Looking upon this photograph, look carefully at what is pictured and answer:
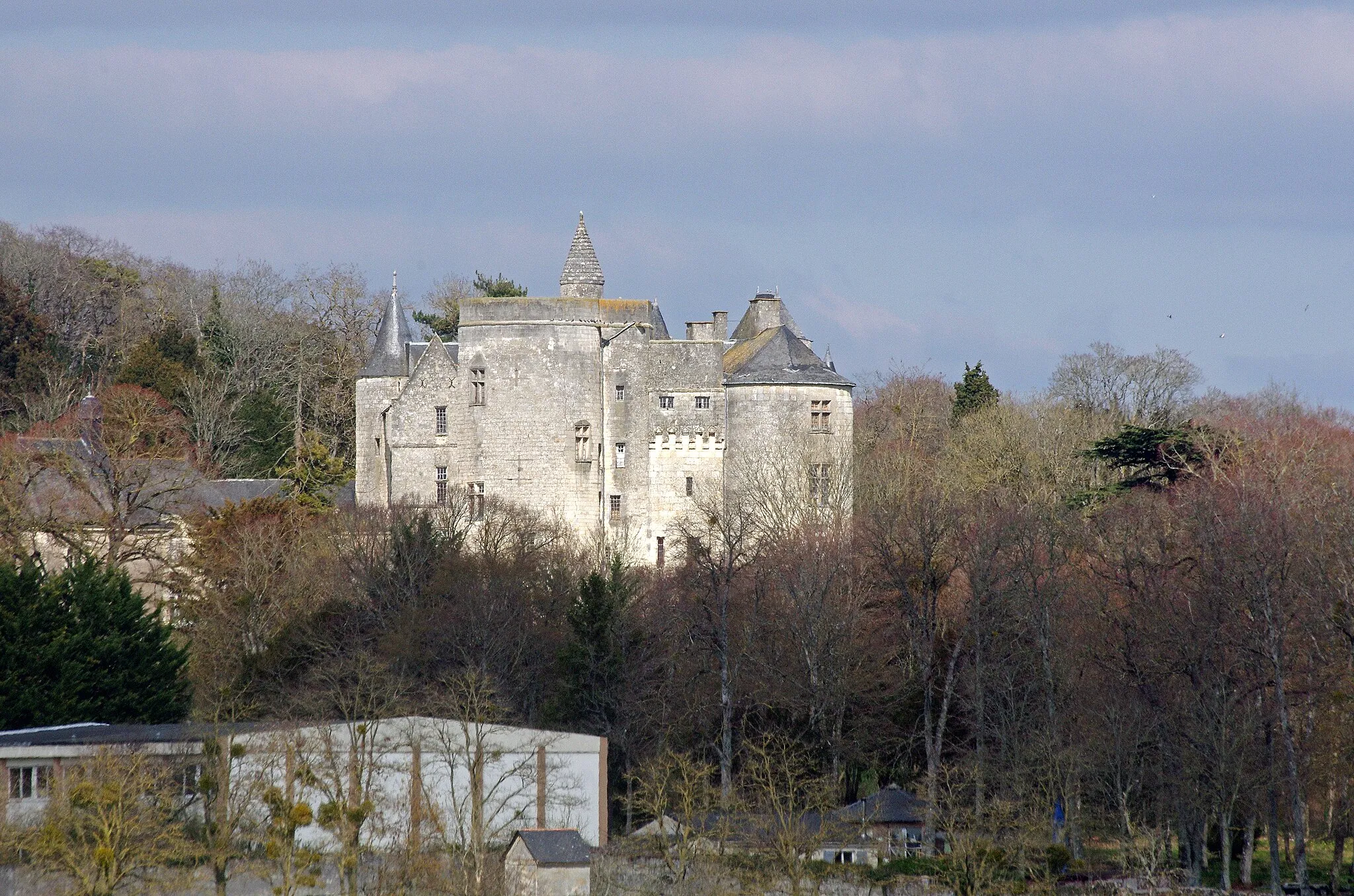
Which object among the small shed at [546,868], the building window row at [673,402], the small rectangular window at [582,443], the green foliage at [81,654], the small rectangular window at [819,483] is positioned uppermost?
the building window row at [673,402]

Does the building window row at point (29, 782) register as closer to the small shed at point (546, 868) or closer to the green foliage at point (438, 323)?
the small shed at point (546, 868)

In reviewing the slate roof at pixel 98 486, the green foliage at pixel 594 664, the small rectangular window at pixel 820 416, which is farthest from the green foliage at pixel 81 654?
the small rectangular window at pixel 820 416

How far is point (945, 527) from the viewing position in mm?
44469

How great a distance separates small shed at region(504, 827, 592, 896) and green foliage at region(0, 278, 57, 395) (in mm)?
43117

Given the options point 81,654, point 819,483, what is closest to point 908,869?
point 81,654

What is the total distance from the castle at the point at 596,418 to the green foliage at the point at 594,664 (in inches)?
469

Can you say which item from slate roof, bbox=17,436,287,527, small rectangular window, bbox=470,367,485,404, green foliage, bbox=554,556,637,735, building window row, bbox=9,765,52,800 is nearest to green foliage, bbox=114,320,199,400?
slate roof, bbox=17,436,287,527

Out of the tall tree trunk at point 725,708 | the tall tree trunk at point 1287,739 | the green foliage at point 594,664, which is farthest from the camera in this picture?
the green foliage at point 594,664

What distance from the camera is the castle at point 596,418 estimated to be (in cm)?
5444

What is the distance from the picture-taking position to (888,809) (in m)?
37.0

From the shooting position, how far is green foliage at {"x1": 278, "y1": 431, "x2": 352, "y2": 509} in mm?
59969

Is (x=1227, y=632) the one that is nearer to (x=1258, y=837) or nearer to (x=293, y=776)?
(x=1258, y=837)

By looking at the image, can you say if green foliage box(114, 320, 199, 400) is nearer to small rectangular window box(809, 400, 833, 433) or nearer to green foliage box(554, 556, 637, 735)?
small rectangular window box(809, 400, 833, 433)

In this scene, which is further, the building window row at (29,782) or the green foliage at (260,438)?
the green foliage at (260,438)
